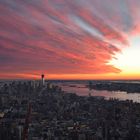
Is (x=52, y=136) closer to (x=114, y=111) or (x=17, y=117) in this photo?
(x=17, y=117)

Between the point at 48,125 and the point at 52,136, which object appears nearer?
the point at 52,136

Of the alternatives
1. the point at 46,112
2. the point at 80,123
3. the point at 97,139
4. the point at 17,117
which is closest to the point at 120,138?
the point at 97,139

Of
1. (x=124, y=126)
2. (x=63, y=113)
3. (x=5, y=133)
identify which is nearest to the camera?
(x=5, y=133)

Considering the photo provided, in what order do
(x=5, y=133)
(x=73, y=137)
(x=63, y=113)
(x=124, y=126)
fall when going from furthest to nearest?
(x=63, y=113) < (x=124, y=126) < (x=5, y=133) < (x=73, y=137)

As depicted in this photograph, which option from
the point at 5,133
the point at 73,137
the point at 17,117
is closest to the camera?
the point at 73,137

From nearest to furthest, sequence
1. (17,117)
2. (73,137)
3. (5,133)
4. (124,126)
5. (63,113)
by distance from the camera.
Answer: (73,137)
(5,133)
(124,126)
(17,117)
(63,113)

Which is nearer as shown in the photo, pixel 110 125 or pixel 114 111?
pixel 110 125

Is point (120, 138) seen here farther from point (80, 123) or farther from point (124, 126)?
point (80, 123)

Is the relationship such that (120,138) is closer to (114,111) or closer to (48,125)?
(48,125)

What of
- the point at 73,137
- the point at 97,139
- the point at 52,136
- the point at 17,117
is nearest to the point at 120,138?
the point at 97,139
